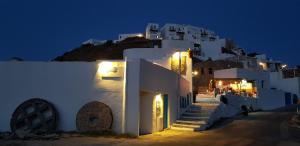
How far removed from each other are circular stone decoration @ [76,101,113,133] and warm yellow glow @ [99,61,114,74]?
157cm

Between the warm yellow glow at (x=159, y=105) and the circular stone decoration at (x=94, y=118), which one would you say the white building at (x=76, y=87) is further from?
the warm yellow glow at (x=159, y=105)

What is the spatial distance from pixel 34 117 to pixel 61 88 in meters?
1.71

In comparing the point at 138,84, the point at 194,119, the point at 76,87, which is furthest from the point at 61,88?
the point at 194,119

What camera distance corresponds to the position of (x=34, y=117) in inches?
576

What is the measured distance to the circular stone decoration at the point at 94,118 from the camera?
14.5 metres

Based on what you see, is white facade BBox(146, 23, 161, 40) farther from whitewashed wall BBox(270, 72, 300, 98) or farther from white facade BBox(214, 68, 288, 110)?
white facade BBox(214, 68, 288, 110)

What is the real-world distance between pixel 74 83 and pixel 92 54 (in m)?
67.5

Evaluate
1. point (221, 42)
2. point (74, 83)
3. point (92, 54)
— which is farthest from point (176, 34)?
point (74, 83)

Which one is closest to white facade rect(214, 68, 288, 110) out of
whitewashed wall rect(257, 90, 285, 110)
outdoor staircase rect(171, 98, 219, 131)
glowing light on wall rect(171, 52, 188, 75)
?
whitewashed wall rect(257, 90, 285, 110)

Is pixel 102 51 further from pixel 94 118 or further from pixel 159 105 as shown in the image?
pixel 94 118

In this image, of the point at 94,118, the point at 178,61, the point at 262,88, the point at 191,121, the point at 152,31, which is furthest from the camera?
the point at 152,31

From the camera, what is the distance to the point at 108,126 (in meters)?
14.6

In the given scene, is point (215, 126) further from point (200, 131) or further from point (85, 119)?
point (85, 119)

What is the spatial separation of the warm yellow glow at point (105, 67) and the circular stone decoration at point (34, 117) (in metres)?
2.75
